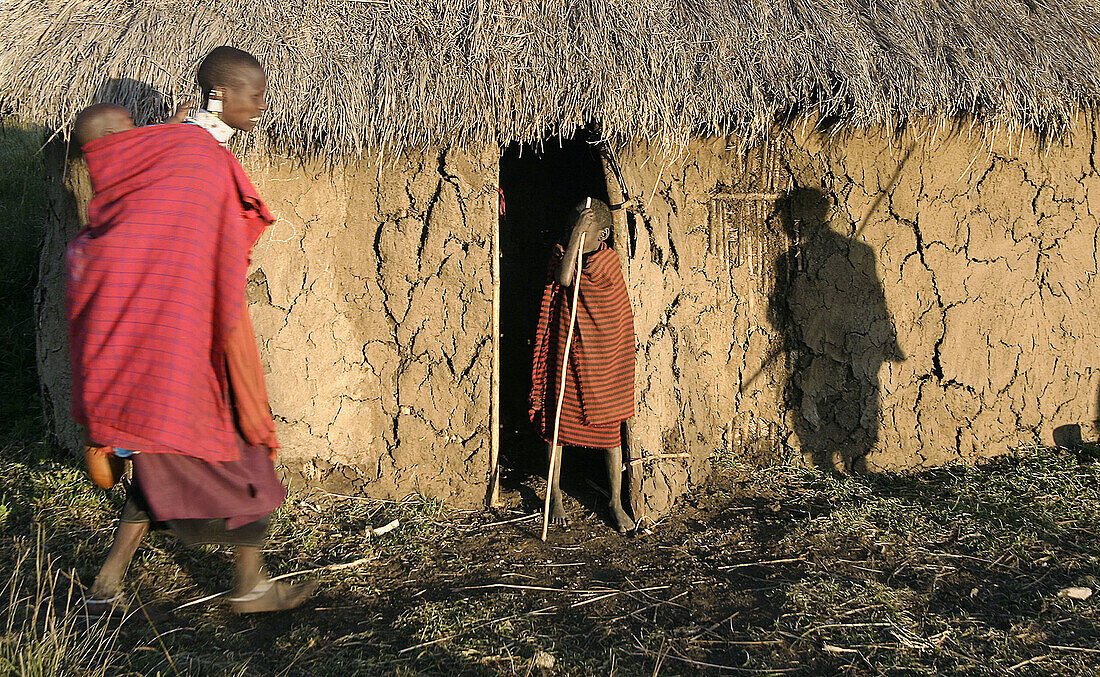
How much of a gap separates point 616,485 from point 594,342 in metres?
0.74

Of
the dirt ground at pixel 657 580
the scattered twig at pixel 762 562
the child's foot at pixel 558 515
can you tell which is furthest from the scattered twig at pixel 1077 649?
the child's foot at pixel 558 515

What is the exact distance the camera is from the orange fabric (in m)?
2.66

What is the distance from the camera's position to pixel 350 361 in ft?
13.6

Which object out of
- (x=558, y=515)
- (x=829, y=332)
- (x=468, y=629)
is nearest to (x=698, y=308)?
(x=829, y=332)

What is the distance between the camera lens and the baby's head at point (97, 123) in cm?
284

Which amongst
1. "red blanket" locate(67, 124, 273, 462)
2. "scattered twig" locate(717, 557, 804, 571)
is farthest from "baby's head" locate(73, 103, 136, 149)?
"scattered twig" locate(717, 557, 804, 571)

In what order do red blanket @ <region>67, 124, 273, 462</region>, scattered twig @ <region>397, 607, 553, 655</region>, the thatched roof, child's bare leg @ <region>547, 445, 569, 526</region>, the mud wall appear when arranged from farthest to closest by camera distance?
the mud wall, child's bare leg @ <region>547, 445, 569, 526</region>, the thatched roof, scattered twig @ <region>397, 607, 553, 655</region>, red blanket @ <region>67, 124, 273, 462</region>

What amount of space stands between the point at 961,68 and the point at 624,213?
1859 millimetres

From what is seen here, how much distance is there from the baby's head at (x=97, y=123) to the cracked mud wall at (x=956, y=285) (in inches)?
128

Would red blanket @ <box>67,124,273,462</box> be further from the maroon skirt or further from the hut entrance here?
the hut entrance

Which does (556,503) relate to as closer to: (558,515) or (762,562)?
(558,515)

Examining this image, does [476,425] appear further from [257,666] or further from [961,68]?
[961,68]

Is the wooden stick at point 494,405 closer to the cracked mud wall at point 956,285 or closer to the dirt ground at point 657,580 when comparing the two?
the dirt ground at point 657,580

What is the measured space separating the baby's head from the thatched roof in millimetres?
933
